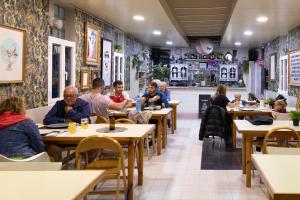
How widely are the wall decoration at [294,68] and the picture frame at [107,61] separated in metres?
4.45

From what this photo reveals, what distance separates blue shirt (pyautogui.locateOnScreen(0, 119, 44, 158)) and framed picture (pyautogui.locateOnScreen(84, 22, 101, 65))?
13.3 feet

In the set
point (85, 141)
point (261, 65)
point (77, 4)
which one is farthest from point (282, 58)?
point (85, 141)

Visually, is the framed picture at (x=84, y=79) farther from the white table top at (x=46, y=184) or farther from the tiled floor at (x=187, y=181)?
the white table top at (x=46, y=184)

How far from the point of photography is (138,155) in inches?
184

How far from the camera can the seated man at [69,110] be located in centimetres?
475

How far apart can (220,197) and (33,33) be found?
339 cm

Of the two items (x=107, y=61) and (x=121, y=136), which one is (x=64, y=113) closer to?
(x=121, y=136)

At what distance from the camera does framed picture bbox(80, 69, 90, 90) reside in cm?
724

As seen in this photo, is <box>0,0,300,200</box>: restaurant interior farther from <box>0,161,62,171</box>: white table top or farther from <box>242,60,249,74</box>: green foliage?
<box>242,60,249,74</box>: green foliage

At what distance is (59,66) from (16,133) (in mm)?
3179

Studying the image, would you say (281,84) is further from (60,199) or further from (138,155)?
(60,199)

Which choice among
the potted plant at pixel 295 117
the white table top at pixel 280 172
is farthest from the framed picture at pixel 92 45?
the white table top at pixel 280 172

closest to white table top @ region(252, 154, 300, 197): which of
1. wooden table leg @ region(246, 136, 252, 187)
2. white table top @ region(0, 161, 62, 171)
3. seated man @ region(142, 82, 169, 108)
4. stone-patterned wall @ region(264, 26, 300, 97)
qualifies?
white table top @ region(0, 161, 62, 171)

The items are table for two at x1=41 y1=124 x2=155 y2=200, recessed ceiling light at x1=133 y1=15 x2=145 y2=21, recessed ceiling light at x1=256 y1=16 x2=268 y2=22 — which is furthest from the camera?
recessed ceiling light at x1=133 y1=15 x2=145 y2=21
